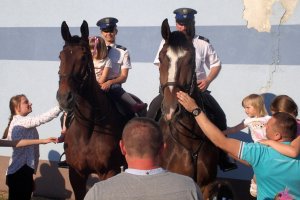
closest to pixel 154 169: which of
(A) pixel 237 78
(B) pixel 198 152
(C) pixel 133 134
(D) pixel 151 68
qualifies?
(C) pixel 133 134

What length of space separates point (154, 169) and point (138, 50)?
6.10m

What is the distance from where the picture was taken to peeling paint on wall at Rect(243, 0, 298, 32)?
7.96m

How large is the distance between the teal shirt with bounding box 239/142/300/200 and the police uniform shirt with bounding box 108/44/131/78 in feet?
11.7

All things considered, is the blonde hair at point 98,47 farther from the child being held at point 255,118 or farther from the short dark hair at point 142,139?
the short dark hair at point 142,139

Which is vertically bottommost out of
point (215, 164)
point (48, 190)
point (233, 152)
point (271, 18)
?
point (48, 190)

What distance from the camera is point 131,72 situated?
914 cm

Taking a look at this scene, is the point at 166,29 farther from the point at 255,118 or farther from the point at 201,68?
the point at 255,118

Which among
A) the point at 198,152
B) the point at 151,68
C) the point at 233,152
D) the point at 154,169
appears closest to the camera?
the point at 154,169

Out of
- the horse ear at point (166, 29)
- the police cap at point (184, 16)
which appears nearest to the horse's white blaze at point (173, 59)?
the horse ear at point (166, 29)

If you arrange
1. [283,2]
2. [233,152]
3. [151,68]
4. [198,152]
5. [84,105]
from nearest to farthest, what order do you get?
[233,152] < [198,152] < [84,105] < [283,2] < [151,68]

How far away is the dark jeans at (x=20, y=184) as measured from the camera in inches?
303

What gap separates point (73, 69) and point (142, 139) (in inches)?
128

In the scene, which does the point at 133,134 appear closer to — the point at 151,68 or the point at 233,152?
the point at 233,152

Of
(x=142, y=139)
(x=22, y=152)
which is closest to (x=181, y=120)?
(x=142, y=139)
